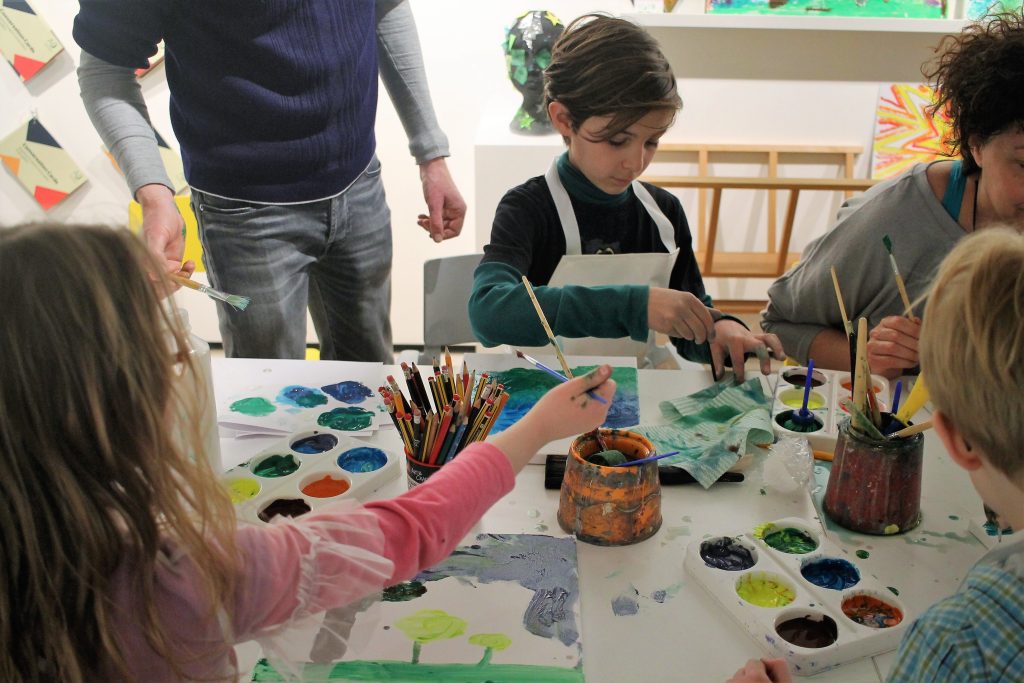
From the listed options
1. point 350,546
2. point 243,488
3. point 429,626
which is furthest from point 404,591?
point 243,488

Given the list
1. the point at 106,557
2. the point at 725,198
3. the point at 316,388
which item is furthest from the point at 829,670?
the point at 725,198

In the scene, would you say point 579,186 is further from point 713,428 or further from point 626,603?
point 626,603

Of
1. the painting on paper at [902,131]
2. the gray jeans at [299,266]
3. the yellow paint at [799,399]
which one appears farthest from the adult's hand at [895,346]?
the painting on paper at [902,131]

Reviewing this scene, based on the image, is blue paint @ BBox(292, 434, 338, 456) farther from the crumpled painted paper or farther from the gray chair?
the gray chair

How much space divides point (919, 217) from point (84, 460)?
50.6 inches

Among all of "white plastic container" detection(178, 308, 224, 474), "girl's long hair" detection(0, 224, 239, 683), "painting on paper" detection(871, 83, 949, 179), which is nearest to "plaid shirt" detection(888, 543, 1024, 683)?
"girl's long hair" detection(0, 224, 239, 683)

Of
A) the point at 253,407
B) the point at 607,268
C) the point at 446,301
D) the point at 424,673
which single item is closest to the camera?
the point at 424,673

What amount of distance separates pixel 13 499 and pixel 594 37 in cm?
110

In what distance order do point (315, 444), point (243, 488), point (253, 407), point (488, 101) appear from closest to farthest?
point (243, 488) → point (315, 444) → point (253, 407) → point (488, 101)

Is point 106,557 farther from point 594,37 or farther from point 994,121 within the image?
point 994,121

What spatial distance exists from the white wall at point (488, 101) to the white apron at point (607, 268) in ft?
3.23

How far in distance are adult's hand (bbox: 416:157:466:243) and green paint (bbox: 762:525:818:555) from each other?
0.96 m

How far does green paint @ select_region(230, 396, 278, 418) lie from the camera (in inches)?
44.0

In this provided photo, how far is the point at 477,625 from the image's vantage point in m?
0.73
